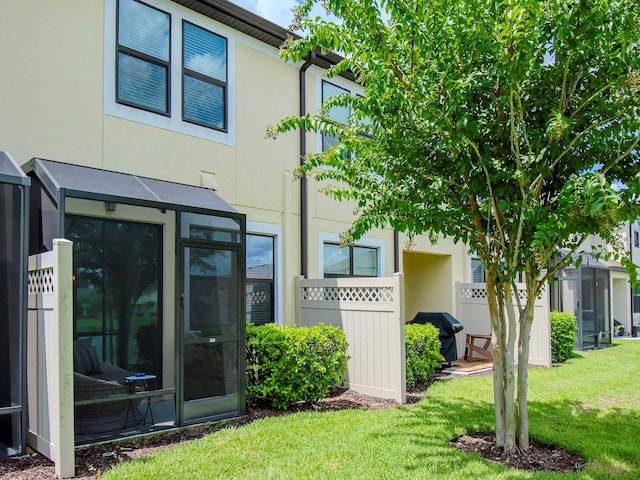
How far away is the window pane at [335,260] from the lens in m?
11.0

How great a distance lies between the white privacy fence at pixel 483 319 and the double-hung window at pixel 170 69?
7517 millimetres

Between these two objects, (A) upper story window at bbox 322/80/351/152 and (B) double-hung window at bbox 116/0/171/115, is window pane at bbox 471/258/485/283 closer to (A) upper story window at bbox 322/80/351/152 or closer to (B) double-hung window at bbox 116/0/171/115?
(A) upper story window at bbox 322/80/351/152

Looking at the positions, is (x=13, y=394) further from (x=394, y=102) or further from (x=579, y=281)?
(x=579, y=281)

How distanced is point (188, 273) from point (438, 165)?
336 centimetres

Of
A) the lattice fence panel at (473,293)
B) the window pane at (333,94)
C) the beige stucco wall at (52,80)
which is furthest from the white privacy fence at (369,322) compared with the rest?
the lattice fence panel at (473,293)

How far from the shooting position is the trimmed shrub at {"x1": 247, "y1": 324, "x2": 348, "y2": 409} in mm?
7605

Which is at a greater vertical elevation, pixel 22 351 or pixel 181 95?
pixel 181 95

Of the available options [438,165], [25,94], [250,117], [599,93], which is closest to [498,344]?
[438,165]

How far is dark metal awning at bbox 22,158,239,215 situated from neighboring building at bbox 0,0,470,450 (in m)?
0.03

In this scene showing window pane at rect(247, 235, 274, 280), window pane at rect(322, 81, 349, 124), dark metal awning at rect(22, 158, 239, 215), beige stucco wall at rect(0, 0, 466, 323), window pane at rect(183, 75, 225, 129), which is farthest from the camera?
window pane at rect(322, 81, 349, 124)

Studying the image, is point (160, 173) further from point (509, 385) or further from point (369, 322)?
point (509, 385)

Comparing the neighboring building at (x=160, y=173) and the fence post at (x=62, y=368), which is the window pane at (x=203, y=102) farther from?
the fence post at (x=62, y=368)

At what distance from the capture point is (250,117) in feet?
31.1

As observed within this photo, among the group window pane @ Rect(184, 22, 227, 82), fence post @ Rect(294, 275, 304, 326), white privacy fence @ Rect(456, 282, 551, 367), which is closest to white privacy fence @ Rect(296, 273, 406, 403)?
fence post @ Rect(294, 275, 304, 326)
